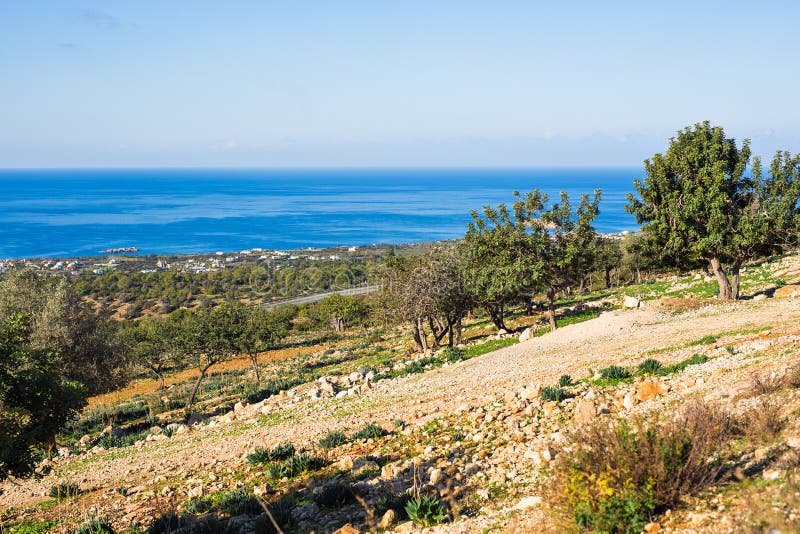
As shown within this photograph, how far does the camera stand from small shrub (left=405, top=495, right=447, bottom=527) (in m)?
7.67

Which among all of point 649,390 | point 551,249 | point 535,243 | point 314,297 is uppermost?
point 535,243

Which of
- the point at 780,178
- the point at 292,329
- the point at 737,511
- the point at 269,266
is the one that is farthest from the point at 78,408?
the point at 269,266

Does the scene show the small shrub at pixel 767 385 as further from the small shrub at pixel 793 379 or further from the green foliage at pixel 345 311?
the green foliage at pixel 345 311

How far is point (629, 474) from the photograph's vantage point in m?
6.30

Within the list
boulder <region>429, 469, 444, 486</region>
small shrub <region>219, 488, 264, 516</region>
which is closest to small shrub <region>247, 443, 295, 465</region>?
small shrub <region>219, 488, 264, 516</region>

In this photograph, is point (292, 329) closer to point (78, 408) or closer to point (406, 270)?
point (406, 270)

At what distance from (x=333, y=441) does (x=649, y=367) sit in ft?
27.3

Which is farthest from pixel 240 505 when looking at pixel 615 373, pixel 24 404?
pixel 615 373

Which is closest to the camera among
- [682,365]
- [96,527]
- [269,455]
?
[96,527]

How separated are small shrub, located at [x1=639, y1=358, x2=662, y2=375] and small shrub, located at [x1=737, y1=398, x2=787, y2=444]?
504cm

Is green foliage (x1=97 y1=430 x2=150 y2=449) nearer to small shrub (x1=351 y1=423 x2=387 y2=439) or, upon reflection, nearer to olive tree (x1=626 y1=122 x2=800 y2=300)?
small shrub (x1=351 y1=423 x2=387 y2=439)

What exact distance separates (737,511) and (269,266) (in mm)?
125775

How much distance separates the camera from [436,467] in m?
10.1

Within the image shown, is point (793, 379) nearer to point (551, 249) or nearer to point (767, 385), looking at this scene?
point (767, 385)
